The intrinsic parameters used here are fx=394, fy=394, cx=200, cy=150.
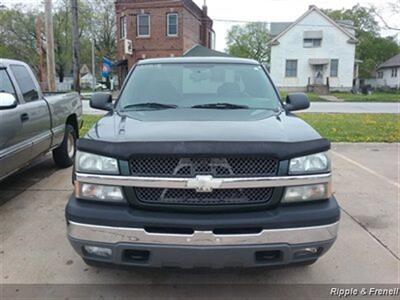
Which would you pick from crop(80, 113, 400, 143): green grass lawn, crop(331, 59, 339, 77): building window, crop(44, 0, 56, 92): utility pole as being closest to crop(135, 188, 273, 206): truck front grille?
crop(80, 113, 400, 143): green grass lawn

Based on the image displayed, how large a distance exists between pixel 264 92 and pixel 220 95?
0.48 m

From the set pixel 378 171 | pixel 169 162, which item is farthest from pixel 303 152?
pixel 378 171

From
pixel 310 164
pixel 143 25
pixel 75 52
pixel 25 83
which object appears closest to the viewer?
pixel 310 164

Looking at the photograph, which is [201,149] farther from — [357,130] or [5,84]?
[357,130]

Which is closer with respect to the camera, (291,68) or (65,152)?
(65,152)

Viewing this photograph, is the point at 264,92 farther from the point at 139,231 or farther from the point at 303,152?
the point at 139,231

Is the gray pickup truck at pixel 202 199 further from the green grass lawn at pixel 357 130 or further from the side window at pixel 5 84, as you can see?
the green grass lawn at pixel 357 130

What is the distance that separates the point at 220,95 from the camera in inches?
155

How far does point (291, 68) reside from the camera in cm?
3953

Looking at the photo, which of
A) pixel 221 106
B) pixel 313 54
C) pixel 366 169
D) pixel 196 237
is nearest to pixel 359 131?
pixel 366 169

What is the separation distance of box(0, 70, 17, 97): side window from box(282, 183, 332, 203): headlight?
3.94 m

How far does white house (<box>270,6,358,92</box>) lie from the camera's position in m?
38.8

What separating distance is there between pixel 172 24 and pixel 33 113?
26322 mm

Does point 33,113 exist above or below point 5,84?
below
